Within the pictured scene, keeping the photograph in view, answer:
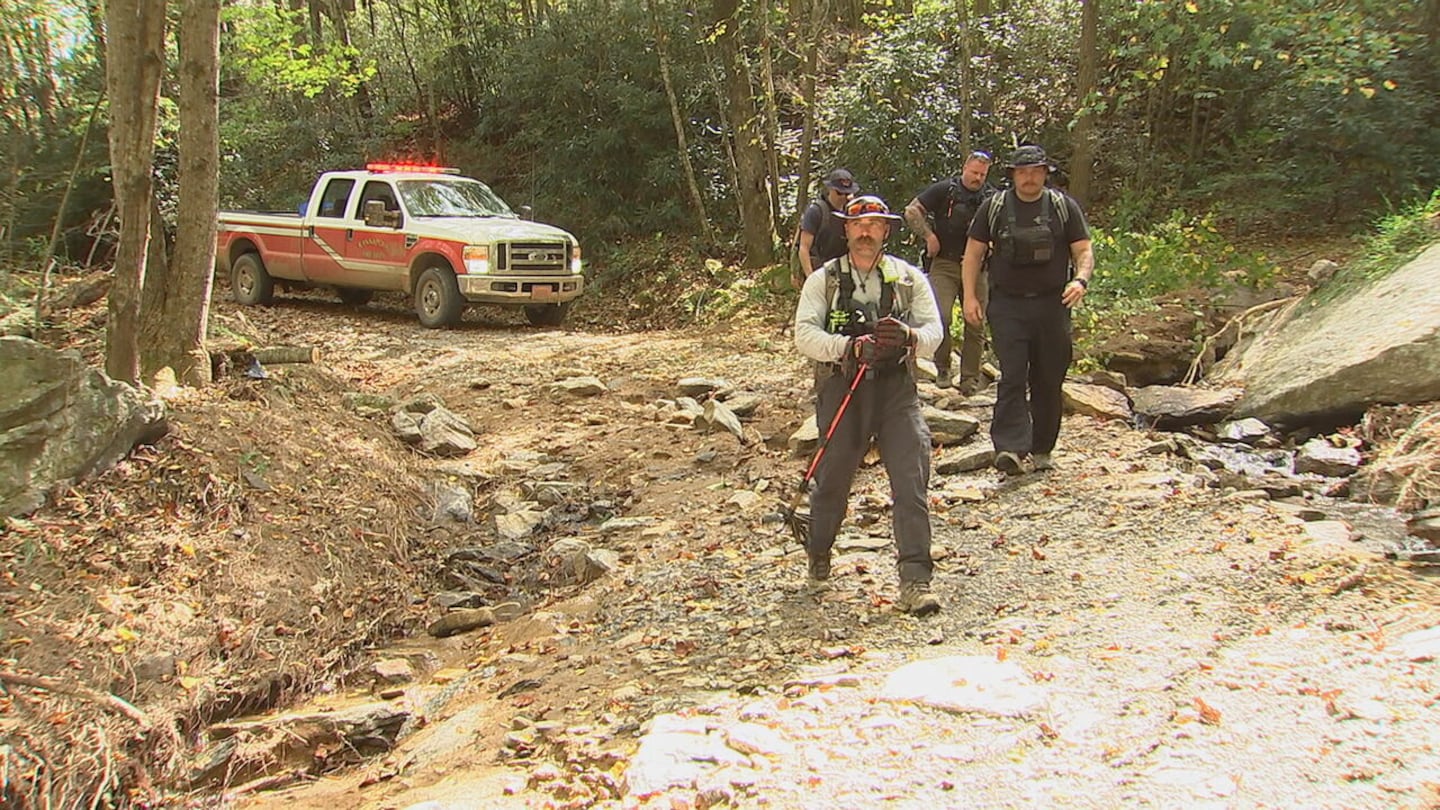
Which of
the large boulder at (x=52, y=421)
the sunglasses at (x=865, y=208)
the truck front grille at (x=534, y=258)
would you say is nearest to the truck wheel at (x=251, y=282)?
the truck front grille at (x=534, y=258)

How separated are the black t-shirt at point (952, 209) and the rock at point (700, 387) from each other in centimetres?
277

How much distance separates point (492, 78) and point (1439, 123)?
50.6 ft

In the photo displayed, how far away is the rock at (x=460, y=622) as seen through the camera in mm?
5684

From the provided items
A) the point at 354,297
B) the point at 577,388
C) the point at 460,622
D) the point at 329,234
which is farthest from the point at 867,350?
the point at 354,297

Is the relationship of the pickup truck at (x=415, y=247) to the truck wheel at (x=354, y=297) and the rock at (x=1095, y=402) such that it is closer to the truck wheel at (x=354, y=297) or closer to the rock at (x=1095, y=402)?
the truck wheel at (x=354, y=297)

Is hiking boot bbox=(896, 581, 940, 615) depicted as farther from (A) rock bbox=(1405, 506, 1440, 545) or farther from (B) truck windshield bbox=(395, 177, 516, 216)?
(B) truck windshield bbox=(395, 177, 516, 216)

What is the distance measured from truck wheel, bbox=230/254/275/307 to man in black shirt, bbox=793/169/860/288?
32.9 ft

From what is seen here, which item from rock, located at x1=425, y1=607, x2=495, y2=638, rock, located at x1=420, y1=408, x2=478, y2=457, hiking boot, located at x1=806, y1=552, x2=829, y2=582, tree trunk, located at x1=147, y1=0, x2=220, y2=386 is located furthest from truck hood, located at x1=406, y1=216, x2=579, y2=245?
hiking boot, located at x1=806, y1=552, x2=829, y2=582

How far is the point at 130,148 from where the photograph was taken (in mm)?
6879

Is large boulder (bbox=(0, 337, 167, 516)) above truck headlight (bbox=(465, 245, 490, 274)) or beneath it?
beneath

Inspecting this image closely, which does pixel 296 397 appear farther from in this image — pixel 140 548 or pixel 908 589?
pixel 908 589

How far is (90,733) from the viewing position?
13.5 ft

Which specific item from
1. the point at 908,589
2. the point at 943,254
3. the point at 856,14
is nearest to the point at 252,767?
the point at 908,589

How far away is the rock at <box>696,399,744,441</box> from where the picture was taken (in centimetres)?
862
